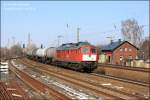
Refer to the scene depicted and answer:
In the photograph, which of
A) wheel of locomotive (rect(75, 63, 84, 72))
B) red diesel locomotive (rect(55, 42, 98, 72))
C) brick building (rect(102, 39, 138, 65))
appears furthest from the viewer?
brick building (rect(102, 39, 138, 65))

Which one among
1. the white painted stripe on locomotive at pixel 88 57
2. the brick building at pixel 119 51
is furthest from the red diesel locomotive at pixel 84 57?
the brick building at pixel 119 51

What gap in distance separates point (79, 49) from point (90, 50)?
1.27m

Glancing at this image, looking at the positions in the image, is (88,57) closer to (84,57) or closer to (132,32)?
(84,57)

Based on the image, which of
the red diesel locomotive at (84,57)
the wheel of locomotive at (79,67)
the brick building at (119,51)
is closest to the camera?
the red diesel locomotive at (84,57)

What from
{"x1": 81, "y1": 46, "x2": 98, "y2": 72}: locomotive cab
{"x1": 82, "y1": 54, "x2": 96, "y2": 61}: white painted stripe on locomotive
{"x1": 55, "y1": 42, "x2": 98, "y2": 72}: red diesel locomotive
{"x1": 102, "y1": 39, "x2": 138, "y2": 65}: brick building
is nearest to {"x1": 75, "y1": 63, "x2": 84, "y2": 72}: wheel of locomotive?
{"x1": 55, "y1": 42, "x2": 98, "y2": 72}: red diesel locomotive

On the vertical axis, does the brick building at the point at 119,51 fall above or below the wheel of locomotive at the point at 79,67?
above

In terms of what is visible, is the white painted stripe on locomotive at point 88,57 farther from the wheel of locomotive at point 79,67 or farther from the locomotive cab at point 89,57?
the wheel of locomotive at point 79,67

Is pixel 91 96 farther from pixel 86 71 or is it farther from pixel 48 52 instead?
pixel 48 52

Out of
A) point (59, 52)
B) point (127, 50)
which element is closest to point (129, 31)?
point (127, 50)

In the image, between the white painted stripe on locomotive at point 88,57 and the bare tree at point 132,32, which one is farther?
the bare tree at point 132,32

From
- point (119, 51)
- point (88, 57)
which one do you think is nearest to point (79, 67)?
point (88, 57)

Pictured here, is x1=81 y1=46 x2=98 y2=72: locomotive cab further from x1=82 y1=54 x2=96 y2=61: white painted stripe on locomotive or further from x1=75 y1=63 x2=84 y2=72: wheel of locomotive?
x1=75 y1=63 x2=84 y2=72: wheel of locomotive

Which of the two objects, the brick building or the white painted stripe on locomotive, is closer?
the white painted stripe on locomotive

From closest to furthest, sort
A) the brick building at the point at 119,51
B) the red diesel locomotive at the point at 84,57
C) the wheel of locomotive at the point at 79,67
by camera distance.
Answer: the red diesel locomotive at the point at 84,57 → the wheel of locomotive at the point at 79,67 → the brick building at the point at 119,51
